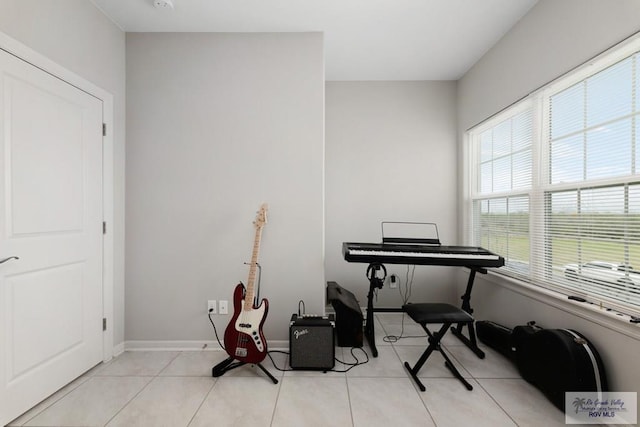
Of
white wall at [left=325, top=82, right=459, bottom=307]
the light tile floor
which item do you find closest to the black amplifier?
the light tile floor

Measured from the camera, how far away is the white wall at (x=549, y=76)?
57.0 inches

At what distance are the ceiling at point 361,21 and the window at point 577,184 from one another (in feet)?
2.35

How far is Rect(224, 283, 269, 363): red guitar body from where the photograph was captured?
6.22ft

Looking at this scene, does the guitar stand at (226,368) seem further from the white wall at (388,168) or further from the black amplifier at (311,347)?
the white wall at (388,168)

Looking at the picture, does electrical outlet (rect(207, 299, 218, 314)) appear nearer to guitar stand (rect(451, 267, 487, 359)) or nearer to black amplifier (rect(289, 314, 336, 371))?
black amplifier (rect(289, 314, 336, 371))

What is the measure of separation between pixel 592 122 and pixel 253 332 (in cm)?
259

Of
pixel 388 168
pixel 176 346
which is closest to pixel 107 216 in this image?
pixel 176 346

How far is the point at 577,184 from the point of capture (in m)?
1.79

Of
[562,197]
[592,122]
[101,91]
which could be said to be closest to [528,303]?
[562,197]

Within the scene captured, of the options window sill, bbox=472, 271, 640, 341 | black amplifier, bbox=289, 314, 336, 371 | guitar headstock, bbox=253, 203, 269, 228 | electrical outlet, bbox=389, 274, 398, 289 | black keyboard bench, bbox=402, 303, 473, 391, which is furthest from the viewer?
electrical outlet, bbox=389, 274, 398, 289

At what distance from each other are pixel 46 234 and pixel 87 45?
1.38m

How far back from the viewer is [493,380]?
6.21 feet

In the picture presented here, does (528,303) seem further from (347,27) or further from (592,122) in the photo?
(347,27)

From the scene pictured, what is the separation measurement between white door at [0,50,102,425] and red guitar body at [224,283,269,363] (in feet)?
3.45
